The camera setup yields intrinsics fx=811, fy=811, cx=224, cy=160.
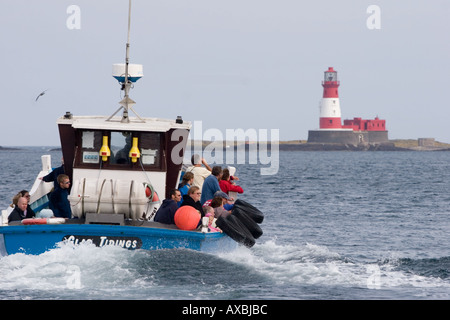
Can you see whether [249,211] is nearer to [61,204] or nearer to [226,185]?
[226,185]

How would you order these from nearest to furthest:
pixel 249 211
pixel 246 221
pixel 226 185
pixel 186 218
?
pixel 186 218
pixel 246 221
pixel 249 211
pixel 226 185

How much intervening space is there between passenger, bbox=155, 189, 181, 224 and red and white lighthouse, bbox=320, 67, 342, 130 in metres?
125

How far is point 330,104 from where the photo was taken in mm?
139875

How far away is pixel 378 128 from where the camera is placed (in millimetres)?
166375

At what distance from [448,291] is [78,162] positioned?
7302 mm

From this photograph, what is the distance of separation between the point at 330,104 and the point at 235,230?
12652cm

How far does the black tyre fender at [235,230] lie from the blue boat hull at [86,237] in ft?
3.64

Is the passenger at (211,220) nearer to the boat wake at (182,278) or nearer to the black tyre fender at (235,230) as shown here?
the black tyre fender at (235,230)

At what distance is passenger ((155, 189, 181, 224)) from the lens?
14.8 m

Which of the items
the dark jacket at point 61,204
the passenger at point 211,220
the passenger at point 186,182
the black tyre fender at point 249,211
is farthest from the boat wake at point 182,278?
the passenger at point 186,182

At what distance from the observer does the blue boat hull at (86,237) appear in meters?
13.7

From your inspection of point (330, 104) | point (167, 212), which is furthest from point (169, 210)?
point (330, 104)

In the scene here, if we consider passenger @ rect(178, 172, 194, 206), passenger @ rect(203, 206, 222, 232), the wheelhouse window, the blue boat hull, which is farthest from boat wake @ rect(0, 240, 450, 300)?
the wheelhouse window
